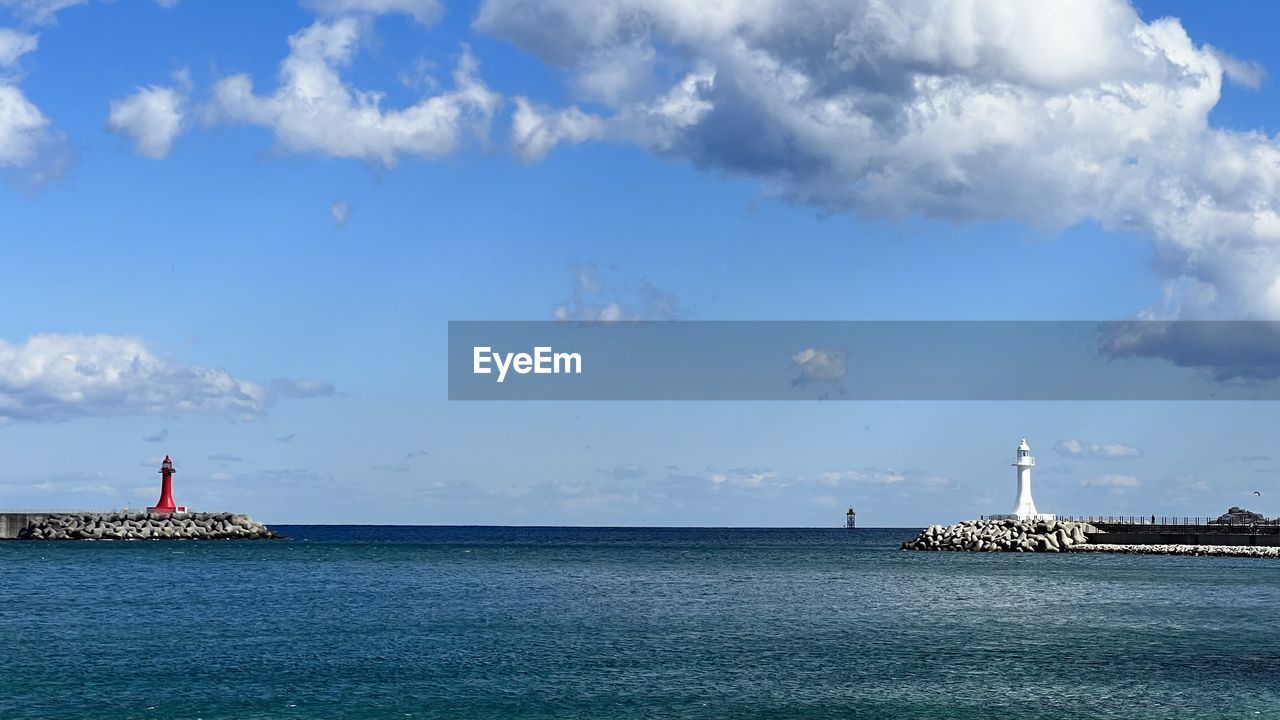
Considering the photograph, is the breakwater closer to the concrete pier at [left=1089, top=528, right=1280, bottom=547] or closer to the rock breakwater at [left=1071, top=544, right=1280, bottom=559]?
the rock breakwater at [left=1071, top=544, right=1280, bottom=559]

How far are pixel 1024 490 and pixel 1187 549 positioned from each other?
1532 cm

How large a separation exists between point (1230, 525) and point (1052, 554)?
54.0 ft

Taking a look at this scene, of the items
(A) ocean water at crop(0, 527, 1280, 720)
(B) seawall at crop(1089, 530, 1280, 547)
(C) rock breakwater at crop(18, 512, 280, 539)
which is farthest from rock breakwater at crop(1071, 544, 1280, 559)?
(C) rock breakwater at crop(18, 512, 280, 539)

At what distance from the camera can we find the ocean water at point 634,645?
1391 inches

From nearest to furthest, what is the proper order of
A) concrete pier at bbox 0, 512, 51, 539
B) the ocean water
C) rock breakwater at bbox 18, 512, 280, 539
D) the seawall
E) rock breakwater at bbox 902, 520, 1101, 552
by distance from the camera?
the ocean water < the seawall < rock breakwater at bbox 902, 520, 1101, 552 < rock breakwater at bbox 18, 512, 280, 539 < concrete pier at bbox 0, 512, 51, 539

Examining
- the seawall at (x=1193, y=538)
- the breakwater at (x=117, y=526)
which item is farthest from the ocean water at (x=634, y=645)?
the breakwater at (x=117, y=526)

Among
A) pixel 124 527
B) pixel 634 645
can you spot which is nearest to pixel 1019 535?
pixel 634 645

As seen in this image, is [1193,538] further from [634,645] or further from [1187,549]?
[634,645]

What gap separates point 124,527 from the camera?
462 ft

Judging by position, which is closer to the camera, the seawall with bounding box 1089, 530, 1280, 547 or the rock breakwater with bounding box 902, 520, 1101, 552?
the seawall with bounding box 1089, 530, 1280, 547

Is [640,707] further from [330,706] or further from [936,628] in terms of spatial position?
[936,628]

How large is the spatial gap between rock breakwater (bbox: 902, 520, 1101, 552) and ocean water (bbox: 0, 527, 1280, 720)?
29.9 meters

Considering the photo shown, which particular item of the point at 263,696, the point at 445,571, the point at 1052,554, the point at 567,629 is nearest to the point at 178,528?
the point at 445,571

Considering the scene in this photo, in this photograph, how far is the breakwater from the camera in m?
139
